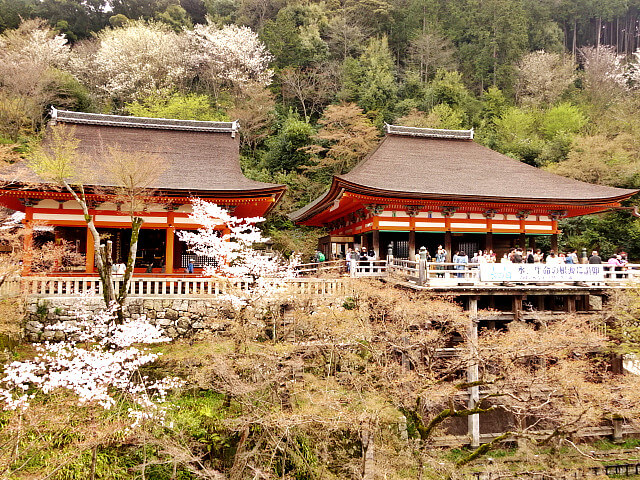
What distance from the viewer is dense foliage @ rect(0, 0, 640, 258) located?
25.9 metres

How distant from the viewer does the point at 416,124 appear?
27.9 metres

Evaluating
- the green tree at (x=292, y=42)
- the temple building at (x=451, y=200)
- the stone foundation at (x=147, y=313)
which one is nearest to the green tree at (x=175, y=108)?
the green tree at (x=292, y=42)

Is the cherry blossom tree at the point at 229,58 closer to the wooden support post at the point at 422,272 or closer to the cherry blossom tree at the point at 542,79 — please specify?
the cherry blossom tree at the point at 542,79

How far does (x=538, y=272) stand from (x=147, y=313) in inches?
413

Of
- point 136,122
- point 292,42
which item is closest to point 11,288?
point 136,122

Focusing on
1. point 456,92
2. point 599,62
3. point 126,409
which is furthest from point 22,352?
point 599,62

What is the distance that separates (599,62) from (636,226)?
68.3 ft

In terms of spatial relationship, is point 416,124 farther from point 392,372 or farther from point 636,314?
point 392,372

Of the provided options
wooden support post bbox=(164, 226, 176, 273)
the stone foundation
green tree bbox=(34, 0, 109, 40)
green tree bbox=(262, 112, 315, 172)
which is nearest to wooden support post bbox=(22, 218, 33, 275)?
the stone foundation

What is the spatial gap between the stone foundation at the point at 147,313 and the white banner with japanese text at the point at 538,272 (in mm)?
6750

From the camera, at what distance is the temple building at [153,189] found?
41.5ft

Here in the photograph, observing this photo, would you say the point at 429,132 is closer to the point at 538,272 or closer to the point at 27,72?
the point at 538,272

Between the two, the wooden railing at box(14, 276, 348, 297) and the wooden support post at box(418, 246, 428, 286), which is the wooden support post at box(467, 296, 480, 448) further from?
the wooden railing at box(14, 276, 348, 297)

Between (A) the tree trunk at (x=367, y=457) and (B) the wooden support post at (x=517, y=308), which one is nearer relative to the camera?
(A) the tree trunk at (x=367, y=457)
